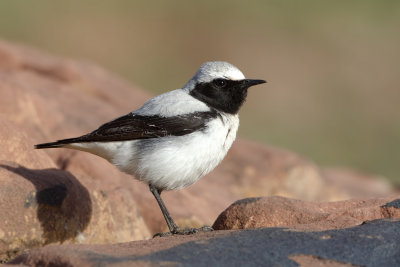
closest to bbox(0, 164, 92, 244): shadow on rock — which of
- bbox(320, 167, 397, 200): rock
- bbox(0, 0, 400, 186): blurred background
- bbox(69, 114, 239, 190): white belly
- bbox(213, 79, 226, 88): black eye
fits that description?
bbox(69, 114, 239, 190): white belly

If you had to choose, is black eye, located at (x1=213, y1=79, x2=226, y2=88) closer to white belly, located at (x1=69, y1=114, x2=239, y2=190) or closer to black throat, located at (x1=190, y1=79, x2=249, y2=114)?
black throat, located at (x1=190, y1=79, x2=249, y2=114)

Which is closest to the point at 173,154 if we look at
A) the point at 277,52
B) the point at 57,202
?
the point at 57,202

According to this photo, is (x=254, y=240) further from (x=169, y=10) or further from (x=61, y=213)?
(x=169, y=10)

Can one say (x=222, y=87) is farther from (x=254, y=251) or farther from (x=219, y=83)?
(x=254, y=251)

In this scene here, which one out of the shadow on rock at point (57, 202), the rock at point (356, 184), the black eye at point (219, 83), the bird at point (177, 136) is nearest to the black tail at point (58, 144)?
the bird at point (177, 136)

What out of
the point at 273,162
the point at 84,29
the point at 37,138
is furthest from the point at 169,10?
the point at 37,138
